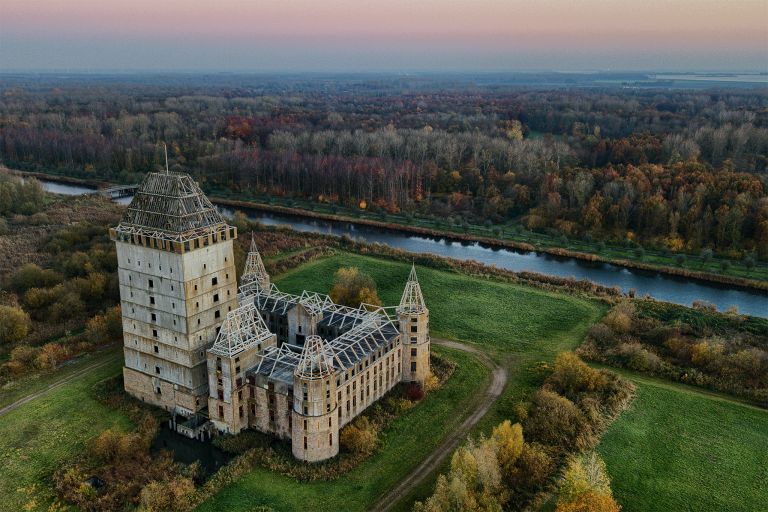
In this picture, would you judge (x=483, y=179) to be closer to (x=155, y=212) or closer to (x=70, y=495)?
(x=155, y=212)

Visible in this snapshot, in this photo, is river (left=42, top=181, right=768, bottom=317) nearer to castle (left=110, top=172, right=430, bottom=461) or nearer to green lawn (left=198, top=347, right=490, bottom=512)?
green lawn (left=198, top=347, right=490, bottom=512)

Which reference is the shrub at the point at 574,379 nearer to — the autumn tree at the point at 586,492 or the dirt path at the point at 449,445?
the dirt path at the point at 449,445

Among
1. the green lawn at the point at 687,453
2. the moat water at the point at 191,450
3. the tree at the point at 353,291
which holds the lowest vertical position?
the moat water at the point at 191,450

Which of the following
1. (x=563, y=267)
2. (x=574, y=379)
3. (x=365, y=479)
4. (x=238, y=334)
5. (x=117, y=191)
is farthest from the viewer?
(x=117, y=191)

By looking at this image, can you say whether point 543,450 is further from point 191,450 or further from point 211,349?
point 191,450

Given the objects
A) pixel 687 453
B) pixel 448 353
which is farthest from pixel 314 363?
pixel 687 453

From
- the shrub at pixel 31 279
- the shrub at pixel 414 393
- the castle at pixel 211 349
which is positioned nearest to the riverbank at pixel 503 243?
the castle at pixel 211 349
